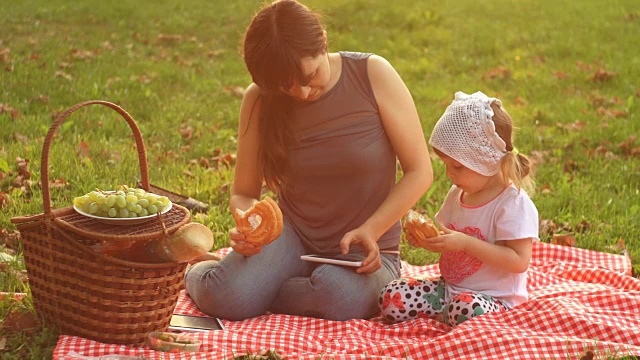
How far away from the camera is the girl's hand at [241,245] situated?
146 inches

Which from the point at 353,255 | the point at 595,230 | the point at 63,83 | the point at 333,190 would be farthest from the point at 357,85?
the point at 63,83

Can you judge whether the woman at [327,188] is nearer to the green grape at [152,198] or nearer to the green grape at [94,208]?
the green grape at [152,198]

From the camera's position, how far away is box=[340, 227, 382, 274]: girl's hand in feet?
12.0

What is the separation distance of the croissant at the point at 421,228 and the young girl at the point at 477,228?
2 centimetres

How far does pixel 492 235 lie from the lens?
12.3 feet

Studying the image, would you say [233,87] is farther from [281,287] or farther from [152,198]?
[152,198]

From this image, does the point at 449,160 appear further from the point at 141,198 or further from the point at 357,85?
the point at 141,198

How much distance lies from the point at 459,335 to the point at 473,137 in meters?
0.76

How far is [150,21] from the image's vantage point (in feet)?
37.0

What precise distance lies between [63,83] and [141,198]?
186 inches

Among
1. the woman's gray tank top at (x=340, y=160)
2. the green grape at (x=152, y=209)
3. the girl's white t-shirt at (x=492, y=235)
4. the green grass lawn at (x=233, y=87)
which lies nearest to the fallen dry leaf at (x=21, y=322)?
the green grass lawn at (x=233, y=87)

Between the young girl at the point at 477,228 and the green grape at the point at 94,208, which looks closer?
the green grape at the point at 94,208

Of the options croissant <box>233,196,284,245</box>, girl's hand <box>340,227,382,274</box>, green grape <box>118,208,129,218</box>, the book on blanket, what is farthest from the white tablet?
green grape <box>118,208,129,218</box>

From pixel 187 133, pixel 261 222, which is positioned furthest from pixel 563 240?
pixel 187 133
